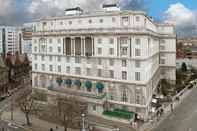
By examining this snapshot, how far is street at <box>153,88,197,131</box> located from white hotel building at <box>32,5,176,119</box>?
4.47 metres

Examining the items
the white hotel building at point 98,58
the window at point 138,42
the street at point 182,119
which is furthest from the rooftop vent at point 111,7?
the street at point 182,119

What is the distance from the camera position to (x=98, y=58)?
5072 cm

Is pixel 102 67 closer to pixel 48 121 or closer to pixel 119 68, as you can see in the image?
pixel 119 68

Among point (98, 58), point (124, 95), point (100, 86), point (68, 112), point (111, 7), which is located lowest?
point (68, 112)

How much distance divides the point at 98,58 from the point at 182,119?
2214 centimetres

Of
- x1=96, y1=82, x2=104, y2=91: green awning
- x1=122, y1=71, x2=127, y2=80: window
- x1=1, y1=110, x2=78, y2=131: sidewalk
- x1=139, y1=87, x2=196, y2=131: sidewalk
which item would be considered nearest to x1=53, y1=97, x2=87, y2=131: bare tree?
x1=1, y1=110, x2=78, y2=131: sidewalk

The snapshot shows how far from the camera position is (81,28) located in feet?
175

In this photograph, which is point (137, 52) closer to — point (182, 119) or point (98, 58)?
point (98, 58)

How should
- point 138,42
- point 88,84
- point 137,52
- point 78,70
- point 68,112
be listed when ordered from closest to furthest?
point 68,112
point 138,42
point 137,52
point 88,84
point 78,70

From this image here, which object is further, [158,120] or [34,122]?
[34,122]

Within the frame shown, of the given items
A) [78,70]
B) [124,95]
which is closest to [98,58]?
[78,70]

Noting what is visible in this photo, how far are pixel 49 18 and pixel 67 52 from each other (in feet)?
36.1

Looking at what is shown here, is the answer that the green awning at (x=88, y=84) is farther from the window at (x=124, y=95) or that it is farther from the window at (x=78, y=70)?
the window at (x=124, y=95)

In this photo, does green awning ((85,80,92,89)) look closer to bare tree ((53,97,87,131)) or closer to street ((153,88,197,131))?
bare tree ((53,97,87,131))
